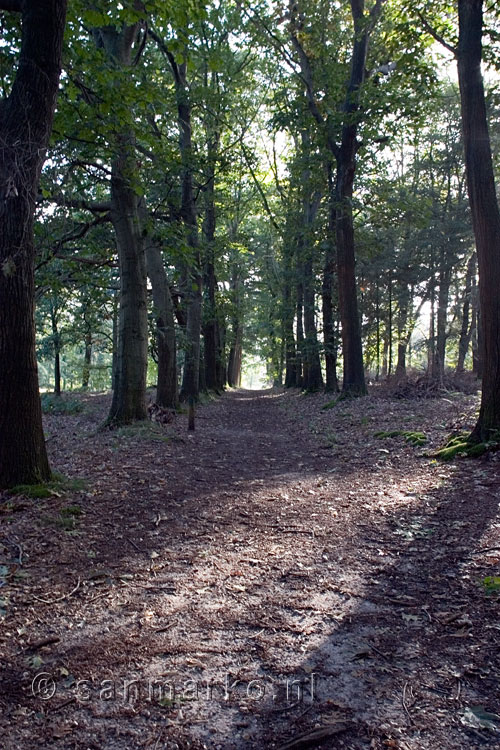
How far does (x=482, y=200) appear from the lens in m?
7.10

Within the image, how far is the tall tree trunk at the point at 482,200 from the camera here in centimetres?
690

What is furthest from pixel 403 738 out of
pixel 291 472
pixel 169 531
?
pixel 291 472

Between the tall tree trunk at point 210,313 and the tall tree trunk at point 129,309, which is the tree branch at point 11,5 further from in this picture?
the tall tree trunk at point 210,313

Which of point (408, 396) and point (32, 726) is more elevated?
point (408, 396)

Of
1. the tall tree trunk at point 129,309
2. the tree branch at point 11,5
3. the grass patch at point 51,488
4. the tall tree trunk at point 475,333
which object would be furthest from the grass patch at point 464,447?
the tall tree trunk at point 475,333

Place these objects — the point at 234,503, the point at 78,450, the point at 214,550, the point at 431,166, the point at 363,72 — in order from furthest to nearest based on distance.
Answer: the point at 431,166 → the point at 363,72 → the point at 78,450 → the point at 234,503 → the point at 214,550

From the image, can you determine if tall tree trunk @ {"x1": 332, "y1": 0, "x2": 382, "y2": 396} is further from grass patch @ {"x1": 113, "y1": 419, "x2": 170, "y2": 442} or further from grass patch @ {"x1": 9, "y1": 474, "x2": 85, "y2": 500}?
grass patch @ {"x1": 9, "y1": 474, "x2": 85, "y2": 500}

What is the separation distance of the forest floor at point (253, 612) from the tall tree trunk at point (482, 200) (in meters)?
1.10

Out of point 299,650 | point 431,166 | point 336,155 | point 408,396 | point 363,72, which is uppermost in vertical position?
point 431,166

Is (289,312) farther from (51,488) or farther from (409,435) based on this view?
(51,488)

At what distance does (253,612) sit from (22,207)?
15.2 ft

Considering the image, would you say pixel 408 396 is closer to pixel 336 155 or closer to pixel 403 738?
pixel 336 155

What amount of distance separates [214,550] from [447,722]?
244 centimetres

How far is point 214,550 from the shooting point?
167 inches
